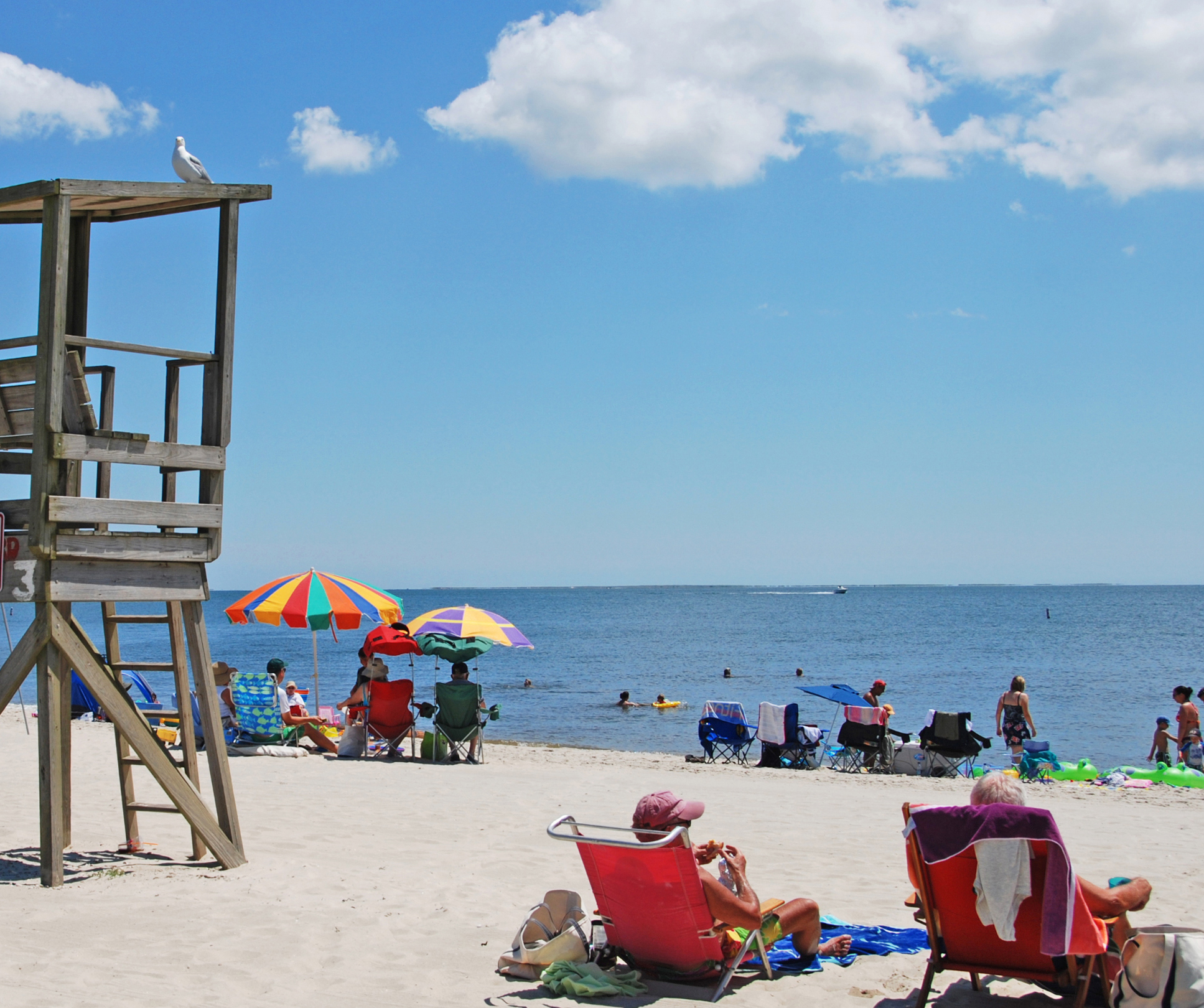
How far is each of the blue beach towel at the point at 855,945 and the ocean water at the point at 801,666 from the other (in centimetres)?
1454

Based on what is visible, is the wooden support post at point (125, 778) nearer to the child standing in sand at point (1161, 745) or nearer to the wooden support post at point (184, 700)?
the wooden support post at point (184, 700)

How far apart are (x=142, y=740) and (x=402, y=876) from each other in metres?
1.60

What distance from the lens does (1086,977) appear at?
3496mm

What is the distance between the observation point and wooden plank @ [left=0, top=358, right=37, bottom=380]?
546cm

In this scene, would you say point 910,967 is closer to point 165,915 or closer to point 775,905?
point 775,905

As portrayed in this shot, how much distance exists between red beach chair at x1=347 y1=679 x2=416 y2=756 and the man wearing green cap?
2.42 ft

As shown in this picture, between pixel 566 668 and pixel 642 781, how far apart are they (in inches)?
1271

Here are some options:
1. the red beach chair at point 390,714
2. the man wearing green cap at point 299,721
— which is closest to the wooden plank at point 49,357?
the red beach chair at point 390,714

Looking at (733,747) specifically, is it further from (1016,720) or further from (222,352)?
(222,352)

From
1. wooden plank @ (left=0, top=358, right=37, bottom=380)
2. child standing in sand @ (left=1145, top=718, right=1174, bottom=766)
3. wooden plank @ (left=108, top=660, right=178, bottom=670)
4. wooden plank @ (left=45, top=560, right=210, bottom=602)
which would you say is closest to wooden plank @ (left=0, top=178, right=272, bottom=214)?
wooden plank @ (left=0, top=358, right=37, bottom=380)

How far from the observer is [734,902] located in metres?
3.87

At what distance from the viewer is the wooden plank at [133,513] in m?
5.31

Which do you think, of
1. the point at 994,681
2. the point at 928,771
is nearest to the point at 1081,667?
the point at 994,681

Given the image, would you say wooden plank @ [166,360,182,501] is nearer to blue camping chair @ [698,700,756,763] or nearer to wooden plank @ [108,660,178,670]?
wooden plank @ [108,660,178,670]
